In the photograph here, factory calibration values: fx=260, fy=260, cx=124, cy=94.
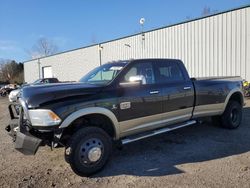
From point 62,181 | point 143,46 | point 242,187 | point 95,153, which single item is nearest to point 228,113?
point 242,187

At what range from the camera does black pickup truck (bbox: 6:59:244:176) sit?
12.8 feet

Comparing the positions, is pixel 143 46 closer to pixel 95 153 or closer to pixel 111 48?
pixel 111 48

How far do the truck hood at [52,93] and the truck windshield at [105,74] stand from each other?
525 mm

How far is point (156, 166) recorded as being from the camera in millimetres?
4469

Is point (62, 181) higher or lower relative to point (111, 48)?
lower

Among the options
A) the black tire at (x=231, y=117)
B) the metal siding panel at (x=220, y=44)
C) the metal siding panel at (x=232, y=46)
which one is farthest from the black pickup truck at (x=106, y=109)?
the metal siding panel at (x=220, y=44)

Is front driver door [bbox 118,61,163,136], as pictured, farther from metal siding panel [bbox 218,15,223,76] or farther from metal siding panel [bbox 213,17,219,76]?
metal siding panel [bbox 213,17,219,76]

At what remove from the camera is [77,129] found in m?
4.20

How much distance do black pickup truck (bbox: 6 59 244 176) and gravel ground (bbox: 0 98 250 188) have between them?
15.5 inches

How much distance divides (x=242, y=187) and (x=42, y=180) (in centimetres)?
295

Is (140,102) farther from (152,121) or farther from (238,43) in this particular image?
(238,43)

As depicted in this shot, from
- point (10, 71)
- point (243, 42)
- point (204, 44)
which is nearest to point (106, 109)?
point (243, 42)

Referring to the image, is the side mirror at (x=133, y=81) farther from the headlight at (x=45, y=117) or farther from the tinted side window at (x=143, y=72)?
the headlight at (x=45, y=117)

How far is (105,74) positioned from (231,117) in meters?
3.68
